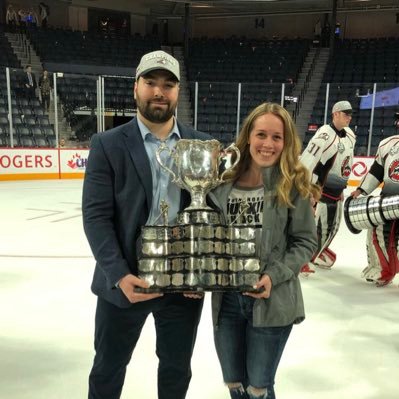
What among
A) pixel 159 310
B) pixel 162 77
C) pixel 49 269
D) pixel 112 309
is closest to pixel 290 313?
pixel 159 310

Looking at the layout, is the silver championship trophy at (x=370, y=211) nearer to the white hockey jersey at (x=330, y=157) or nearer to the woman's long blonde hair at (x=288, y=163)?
the white hockey jersey at (x=330, y=157)

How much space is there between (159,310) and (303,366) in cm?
114

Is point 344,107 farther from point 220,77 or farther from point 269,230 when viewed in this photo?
point 220,77

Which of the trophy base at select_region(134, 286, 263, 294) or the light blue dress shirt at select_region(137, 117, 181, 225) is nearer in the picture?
the trophy base at select_region(134, 286, 263, 294)

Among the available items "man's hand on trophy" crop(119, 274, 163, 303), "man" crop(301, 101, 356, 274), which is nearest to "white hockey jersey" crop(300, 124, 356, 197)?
"man" crop(301, 101, 356, 274)

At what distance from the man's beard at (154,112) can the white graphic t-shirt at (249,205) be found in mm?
302

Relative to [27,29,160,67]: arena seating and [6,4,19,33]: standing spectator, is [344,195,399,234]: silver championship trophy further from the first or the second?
[6,4,19,33]: standing spectator

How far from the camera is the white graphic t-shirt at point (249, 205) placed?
1.39 m

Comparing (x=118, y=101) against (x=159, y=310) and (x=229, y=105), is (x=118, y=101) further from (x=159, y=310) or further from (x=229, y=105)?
(x=159, y=310)

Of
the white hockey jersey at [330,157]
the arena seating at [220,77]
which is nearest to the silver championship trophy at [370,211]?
the white hockey jersey at [330,157]

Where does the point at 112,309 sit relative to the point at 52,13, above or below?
below

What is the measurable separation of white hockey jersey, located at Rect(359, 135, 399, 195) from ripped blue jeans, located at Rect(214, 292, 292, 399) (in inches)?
85.7

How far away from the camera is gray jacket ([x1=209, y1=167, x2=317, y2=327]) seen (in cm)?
136

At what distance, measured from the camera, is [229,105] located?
10758mm
